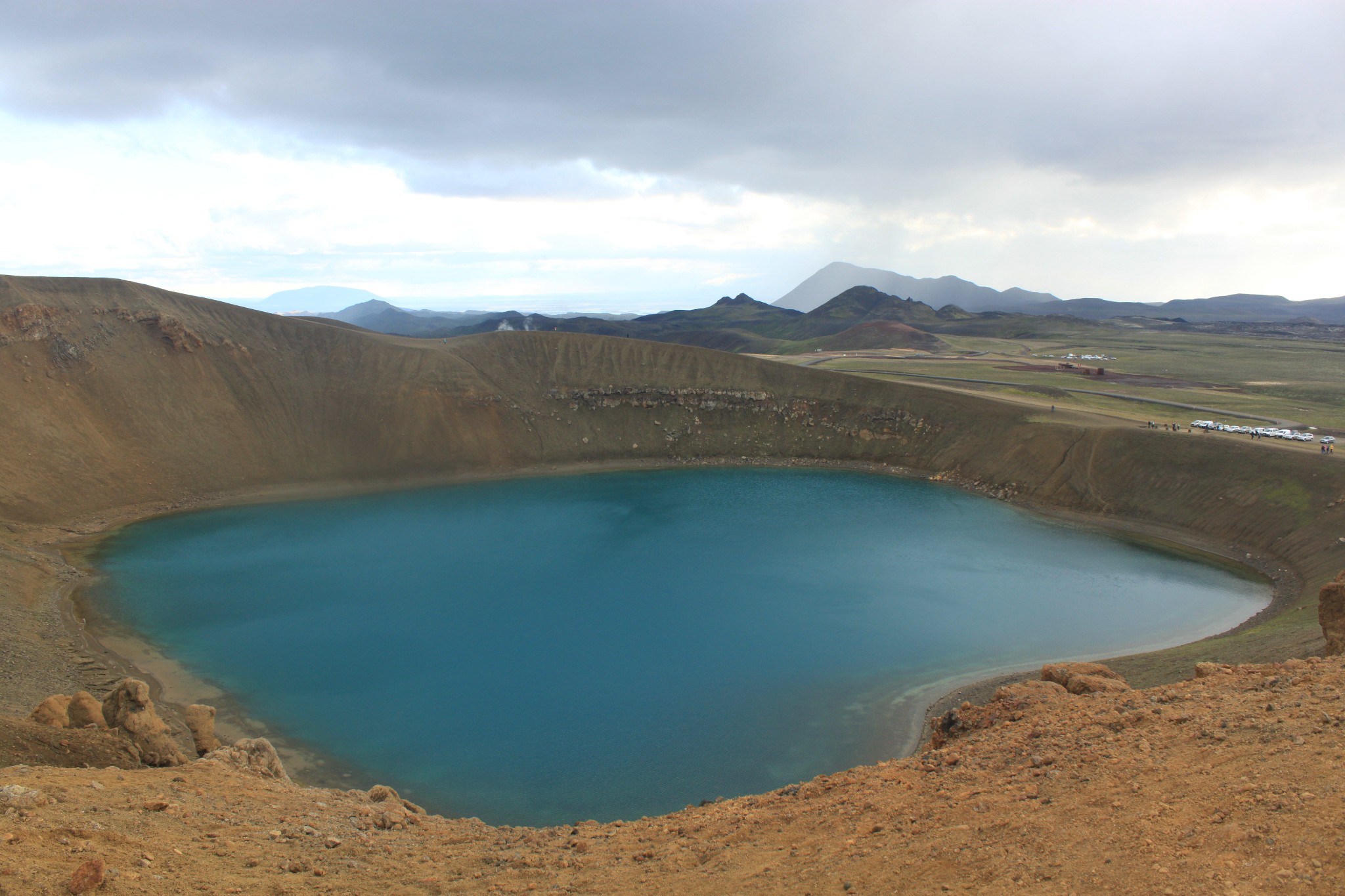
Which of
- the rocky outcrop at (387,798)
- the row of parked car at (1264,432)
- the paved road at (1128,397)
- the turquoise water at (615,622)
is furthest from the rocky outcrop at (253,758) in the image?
the paved road at (1128,397)

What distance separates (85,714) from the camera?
20.1 meters

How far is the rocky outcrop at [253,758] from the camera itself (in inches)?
772

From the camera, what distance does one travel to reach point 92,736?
18.8 m

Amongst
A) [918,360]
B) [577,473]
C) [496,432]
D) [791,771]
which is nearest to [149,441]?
[496,432]

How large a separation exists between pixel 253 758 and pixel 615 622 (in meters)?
20.0

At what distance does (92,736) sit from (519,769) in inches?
477

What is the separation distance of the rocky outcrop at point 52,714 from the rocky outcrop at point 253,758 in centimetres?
357

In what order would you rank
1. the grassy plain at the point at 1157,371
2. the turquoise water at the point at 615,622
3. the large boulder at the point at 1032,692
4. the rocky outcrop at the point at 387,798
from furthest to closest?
1. the grassy plain at the point at 1157,371
2. the turquoise water at the point at 615,622
3. the large boulder at the point at 1032,692
4. the rocky outcrop at the point at 387,798

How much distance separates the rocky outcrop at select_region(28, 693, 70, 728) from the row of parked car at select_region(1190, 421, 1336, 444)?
7455cm

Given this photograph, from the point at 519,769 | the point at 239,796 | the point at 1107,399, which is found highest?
the point at 1107,399

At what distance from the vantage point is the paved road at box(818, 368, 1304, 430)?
70.6 meters

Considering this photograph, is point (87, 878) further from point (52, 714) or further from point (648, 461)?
point (648, 461)

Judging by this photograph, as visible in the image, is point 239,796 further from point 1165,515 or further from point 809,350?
point 809,350

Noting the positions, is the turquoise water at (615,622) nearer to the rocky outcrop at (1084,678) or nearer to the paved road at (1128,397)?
the rocky outcrop at (1084,678)
